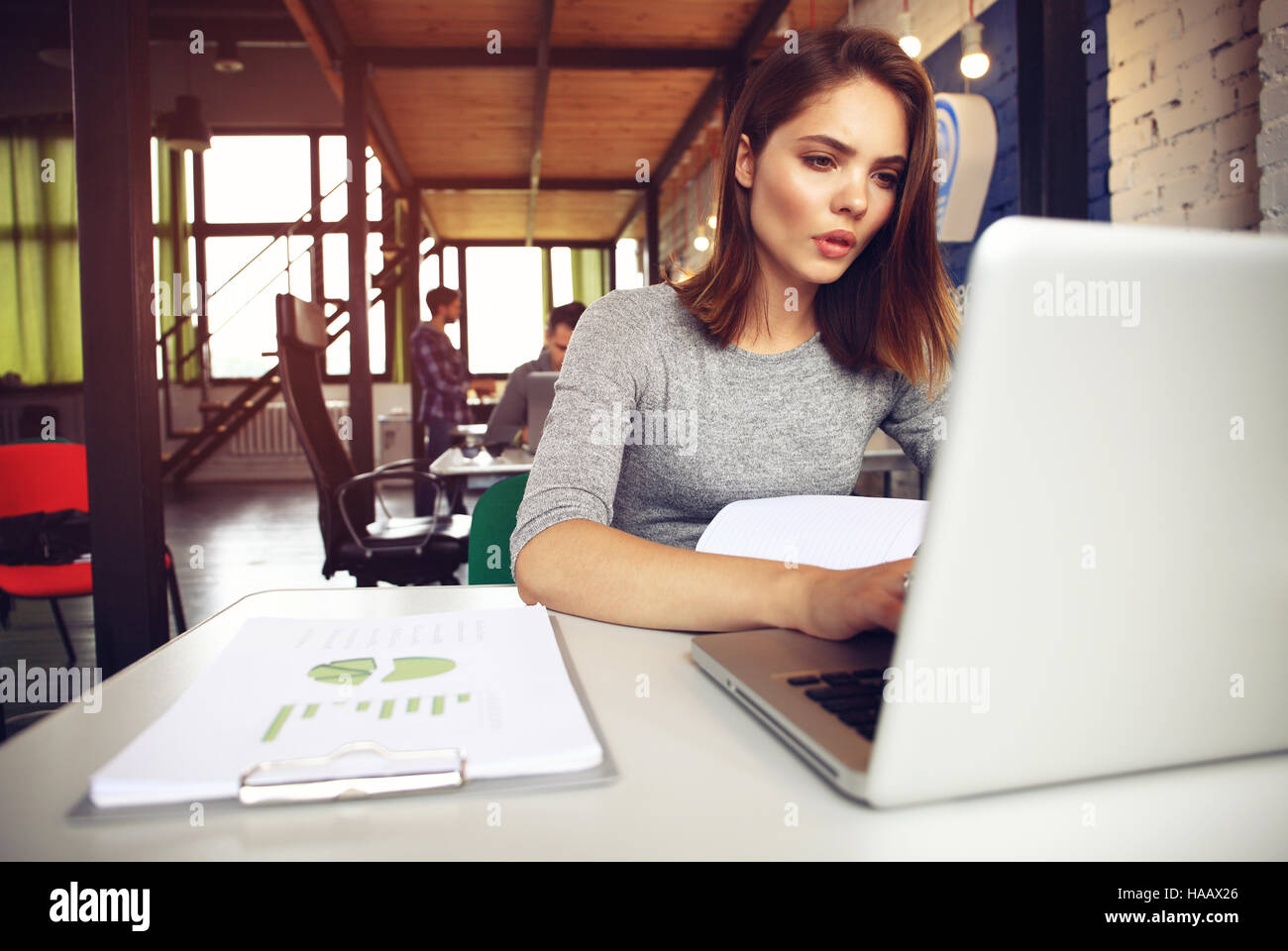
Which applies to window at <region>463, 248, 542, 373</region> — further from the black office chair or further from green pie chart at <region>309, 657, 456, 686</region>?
green pie chart at <region>309, 657, 456, 686</region>

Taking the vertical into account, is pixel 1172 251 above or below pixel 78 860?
above

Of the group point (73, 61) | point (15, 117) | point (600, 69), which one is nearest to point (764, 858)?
point (73, 61)

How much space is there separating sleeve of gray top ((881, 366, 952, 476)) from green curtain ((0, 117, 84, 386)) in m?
8.78

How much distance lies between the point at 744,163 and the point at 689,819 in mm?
1017

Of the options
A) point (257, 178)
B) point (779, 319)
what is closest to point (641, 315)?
point (779, 319)

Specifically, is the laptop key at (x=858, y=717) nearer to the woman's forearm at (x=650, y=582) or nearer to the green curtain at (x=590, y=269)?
the woman's forearm at (x=650, y=582)

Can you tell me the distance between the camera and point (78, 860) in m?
0.36

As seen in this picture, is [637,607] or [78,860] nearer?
[78,860]

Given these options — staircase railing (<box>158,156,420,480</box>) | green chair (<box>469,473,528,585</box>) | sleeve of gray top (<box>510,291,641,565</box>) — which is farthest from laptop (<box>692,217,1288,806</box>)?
staircase railing (<box>158,156,420,480</box>)

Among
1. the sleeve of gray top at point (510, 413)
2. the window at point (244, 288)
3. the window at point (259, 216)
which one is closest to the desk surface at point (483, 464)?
the sleeve of gray top at point (510, 413)

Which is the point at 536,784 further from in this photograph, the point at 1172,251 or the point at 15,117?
the point at 15,117

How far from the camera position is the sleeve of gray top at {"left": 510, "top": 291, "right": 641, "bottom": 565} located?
90 cm

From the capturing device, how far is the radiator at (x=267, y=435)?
912cm
